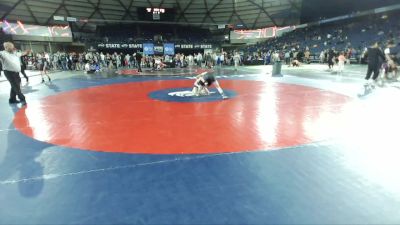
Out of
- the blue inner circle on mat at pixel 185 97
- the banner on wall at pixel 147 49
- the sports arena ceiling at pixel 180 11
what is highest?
the sports arena ceiling at pixel 180 11

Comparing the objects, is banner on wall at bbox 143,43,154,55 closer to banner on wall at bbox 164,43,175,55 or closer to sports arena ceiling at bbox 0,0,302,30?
banner on wall at bbox 164,43,175,55

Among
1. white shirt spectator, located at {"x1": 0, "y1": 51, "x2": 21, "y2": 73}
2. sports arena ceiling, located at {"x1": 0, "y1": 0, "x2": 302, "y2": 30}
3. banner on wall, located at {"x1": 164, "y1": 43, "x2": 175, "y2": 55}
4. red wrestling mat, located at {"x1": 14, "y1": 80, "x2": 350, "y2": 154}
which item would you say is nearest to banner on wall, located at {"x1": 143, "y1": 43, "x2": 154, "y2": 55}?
banner on wall, located at {"x1": 164, "y1": 43, "x2": 175, "y2": 55}

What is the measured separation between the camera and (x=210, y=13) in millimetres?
42500

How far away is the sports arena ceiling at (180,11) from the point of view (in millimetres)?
33812

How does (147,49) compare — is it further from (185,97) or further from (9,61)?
(9,61)

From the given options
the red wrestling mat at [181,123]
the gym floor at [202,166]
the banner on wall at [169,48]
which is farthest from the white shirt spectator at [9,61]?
the banner on wall at [169,48]

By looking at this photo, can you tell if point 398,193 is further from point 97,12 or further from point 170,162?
point 97,12

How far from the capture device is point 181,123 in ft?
16.6

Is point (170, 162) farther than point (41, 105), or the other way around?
point (41, 105)

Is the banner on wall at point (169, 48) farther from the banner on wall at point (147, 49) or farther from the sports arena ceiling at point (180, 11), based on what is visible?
the sports arena ceiling at point (180, 11)

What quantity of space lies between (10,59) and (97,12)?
117 ft

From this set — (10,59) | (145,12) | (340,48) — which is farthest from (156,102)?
(145,12)

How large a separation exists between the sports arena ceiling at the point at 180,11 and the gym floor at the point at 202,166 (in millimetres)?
34027

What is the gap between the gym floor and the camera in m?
2.25
